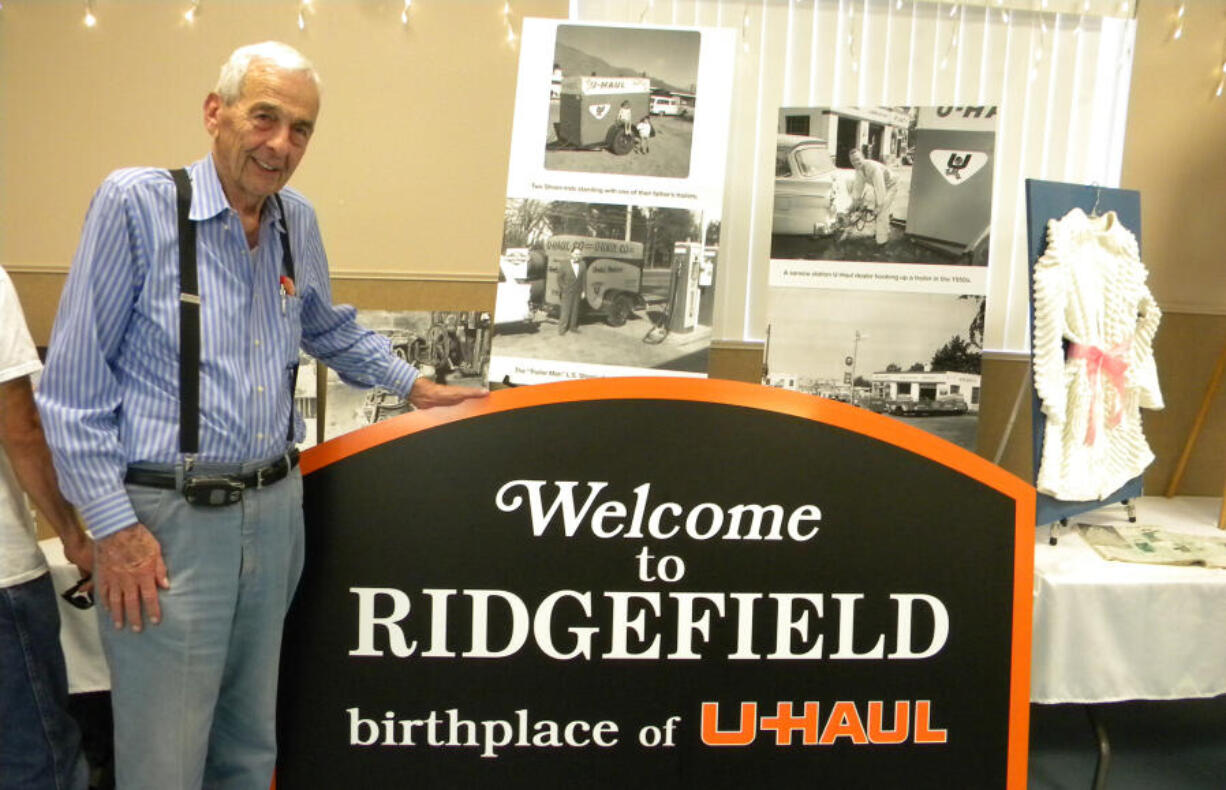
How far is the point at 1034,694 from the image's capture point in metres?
2.08

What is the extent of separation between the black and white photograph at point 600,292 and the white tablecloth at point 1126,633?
101 cm

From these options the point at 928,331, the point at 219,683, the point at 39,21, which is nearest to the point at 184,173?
the point at 219,683

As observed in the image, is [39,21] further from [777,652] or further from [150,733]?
[777,652]

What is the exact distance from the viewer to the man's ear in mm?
1350

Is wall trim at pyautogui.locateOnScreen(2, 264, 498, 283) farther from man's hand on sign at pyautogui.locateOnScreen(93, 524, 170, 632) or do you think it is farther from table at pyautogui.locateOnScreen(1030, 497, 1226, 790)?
table at pyautogui.locateOnScreen(1030, 497, 1226, 790)

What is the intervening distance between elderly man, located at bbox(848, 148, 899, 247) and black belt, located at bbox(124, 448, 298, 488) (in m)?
1.79

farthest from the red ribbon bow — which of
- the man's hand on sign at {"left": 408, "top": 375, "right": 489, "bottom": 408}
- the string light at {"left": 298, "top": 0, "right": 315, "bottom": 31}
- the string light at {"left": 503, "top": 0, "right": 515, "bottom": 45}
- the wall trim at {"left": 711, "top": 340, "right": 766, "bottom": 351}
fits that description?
the string light at {"left": 298, "top": 0, "right": 315, "bottom": 31}

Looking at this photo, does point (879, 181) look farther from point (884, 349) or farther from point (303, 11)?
point (303, 11)

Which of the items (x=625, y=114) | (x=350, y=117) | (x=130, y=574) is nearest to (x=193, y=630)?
(x=130, y=574)

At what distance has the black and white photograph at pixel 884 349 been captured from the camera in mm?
2627

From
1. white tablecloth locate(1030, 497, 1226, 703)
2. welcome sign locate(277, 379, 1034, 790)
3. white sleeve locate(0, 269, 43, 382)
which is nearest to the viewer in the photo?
white sleeve locate(0, 269, 43, 382)

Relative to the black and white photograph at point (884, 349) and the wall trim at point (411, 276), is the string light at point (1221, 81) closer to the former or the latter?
A: the black and white photograph at point (884, 349)

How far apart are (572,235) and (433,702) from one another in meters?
1.10

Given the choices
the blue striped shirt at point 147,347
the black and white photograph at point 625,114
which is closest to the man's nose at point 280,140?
the blue striped shirt at point 147,347
